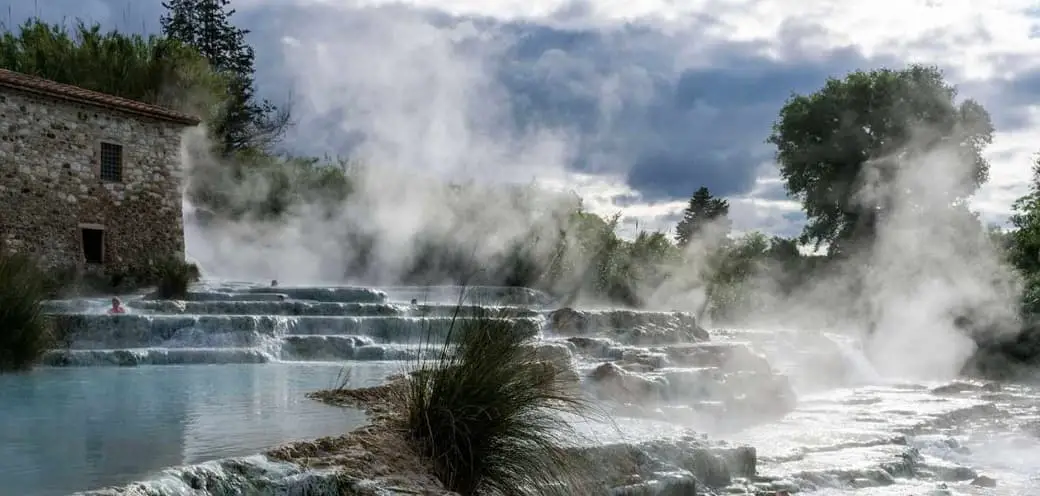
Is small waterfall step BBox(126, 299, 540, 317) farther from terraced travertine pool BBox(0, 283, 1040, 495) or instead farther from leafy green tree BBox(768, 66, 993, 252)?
leafy green tree BBox(768, 66, 993, 252)

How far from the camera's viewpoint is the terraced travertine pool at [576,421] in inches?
235

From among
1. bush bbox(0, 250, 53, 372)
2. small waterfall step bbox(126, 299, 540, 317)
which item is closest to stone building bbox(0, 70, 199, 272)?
small waterfall step bbox(126, 299, 540, 317)

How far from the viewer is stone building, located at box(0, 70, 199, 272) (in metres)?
18.0

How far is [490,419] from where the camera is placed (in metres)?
4.66

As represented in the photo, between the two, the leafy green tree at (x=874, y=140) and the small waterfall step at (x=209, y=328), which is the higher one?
the leafy green tree at (x=874, y=140)

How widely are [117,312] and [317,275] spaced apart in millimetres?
12588

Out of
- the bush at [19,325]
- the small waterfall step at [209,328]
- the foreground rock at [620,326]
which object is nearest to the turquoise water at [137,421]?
the bush at [19,325]

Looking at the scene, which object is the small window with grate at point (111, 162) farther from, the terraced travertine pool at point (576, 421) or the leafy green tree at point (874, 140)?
the leafy green tree at point (874, 140)

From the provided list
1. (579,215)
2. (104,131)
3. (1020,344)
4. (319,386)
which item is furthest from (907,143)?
(319,386)

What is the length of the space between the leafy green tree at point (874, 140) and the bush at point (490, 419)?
3043cm

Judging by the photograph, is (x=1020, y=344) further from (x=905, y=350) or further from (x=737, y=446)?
(x=737, y=446)

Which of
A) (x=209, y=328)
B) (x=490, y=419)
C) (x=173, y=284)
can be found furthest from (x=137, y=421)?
(x=173, y=284)

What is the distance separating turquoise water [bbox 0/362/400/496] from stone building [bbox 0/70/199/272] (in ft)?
27.7

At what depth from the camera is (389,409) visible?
6.18m
